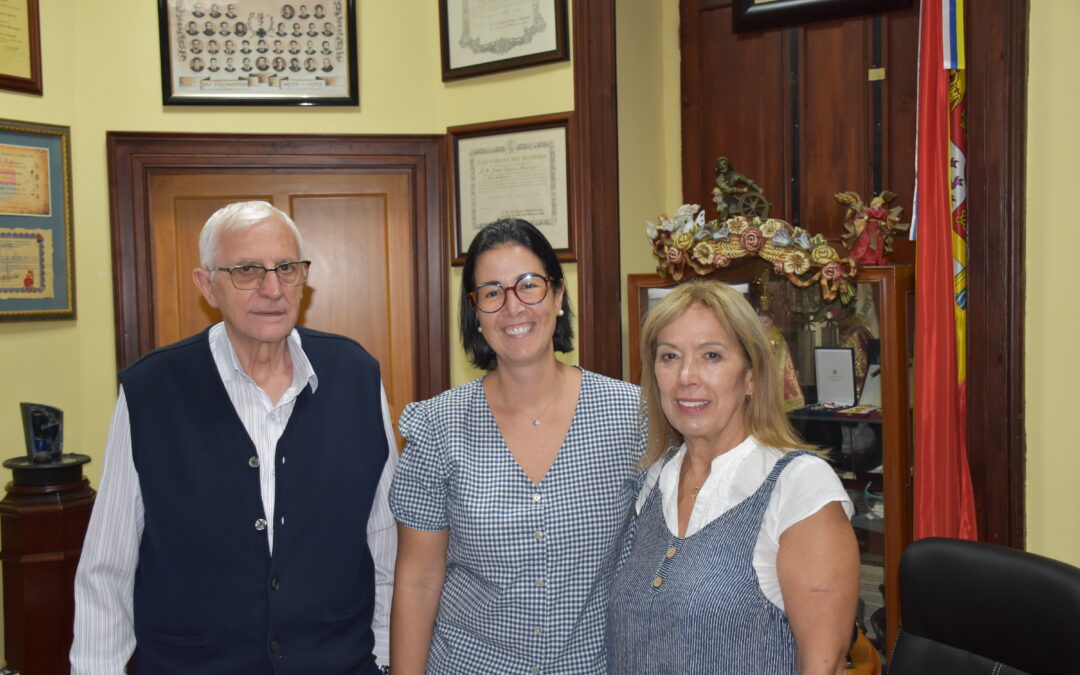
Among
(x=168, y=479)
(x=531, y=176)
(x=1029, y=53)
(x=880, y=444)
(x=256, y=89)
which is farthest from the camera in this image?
(x=256, y=89)

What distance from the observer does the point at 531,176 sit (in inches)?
122

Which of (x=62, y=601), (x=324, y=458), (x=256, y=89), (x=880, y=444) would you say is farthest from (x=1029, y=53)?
(x=62, y=601)

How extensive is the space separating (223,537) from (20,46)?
2.40 m

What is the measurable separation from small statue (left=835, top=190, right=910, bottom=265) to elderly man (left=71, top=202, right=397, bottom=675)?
163cm

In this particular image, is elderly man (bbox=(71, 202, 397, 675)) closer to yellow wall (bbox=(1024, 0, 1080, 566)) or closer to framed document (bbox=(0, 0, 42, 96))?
yellow wall (bbox=(1024, 0, 1080, 566))

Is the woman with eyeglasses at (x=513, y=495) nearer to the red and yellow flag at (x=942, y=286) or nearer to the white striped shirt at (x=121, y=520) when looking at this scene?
the white striped shirt at (x=121, y=520)

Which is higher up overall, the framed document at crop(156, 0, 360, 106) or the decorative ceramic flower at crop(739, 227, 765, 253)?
the framed document at crop(156, 0, 360, 106)

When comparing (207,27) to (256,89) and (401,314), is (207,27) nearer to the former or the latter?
(256,89)

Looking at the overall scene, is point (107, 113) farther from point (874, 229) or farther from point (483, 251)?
point (874, 229)

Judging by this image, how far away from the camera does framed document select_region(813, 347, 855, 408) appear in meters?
2.52

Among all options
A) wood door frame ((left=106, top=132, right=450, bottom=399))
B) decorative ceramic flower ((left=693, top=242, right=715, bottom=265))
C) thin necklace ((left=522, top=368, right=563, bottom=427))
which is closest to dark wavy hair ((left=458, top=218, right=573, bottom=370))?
thin necklace ((left=522, top=368, right=563, bottom=427))

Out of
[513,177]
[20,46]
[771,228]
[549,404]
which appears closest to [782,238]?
[771,228]

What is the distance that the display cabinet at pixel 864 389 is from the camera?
7.95 ft

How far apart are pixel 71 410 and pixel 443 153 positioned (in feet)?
5.38
